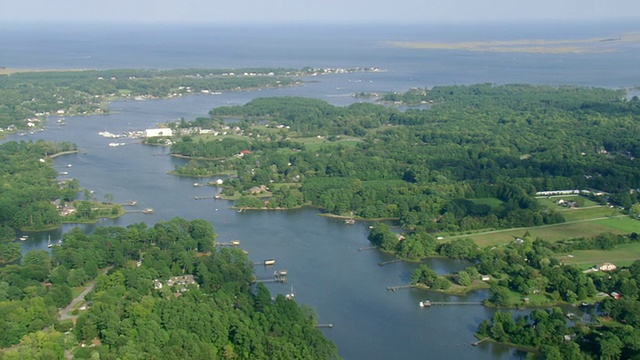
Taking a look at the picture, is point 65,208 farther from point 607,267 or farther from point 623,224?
point 623,224

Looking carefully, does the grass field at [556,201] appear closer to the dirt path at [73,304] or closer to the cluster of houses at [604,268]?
the cluster of houses at [604,268]

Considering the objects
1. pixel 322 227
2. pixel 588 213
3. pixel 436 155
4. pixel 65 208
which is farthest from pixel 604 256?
pixel 65 208

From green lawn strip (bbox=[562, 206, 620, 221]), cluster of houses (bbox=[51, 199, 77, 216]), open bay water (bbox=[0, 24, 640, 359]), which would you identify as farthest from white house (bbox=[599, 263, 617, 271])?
cluster of houses (bbox=[51, 199, 77, 216])

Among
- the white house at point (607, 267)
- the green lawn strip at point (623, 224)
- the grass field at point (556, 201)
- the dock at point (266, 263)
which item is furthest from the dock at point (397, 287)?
the grass field at point (556, 201)

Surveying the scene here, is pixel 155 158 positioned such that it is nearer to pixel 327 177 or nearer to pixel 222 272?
pixel 327 177

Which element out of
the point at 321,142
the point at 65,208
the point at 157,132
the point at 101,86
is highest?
the point at 101,86

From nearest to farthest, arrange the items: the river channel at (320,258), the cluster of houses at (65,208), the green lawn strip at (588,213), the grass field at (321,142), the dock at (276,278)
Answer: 1. the river channel at (320,258)
2. the dock at (276,278)
3. the green lawn strip at (588,213)
4. the cluster of houses at (65,208)
5. the grass field at (321,142)

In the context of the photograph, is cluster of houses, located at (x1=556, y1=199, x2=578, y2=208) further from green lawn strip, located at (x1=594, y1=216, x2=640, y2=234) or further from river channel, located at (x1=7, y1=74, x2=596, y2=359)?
river channel, located at (x1=7, y1=74, x2=596, y2=359)
